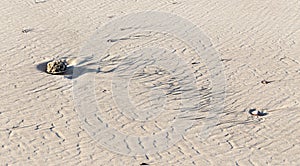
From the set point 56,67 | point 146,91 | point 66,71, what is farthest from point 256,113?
point 56,67

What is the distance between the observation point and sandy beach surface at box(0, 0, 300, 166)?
7699 mm

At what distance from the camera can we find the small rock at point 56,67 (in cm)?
967

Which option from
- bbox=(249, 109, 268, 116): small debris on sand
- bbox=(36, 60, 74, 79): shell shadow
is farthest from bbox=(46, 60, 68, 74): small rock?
bbox=(249, 109, 268, 116): small debris on sand

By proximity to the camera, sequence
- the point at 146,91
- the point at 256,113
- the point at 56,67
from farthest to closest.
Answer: the point at 56,67 → the point at 146,91 → the point at 256,113

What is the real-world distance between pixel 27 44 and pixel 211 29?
4178mm

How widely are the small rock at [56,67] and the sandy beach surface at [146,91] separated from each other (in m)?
0.14

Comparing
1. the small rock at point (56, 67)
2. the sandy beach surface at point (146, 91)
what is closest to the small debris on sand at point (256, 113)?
the sandy beach surface at point (146, 91)

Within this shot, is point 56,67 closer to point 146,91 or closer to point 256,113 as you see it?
point 146,91

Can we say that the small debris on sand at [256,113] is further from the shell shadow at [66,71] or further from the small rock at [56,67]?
the small rock at [56,67]

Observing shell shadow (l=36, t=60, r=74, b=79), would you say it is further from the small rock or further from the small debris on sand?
the small debris on sand

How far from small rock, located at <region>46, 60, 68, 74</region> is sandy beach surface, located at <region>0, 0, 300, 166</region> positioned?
14 cm

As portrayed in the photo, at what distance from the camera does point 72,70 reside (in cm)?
982

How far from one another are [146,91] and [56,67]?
5.96 ft

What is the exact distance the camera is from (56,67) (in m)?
9.69
